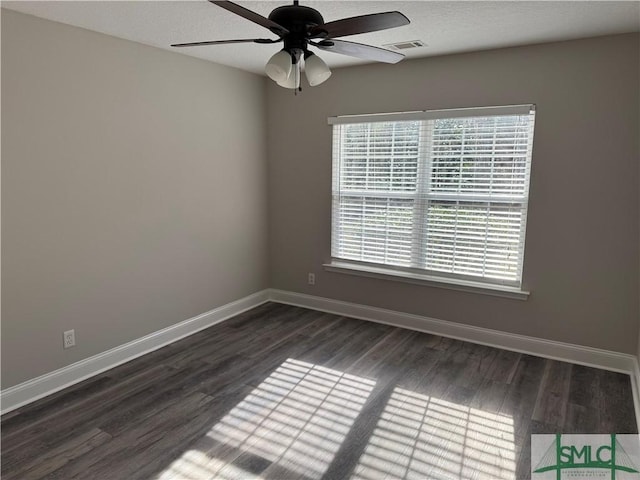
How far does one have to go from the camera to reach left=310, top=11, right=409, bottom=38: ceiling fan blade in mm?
1676

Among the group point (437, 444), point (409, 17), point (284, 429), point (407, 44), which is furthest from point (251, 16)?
point (437, 444)

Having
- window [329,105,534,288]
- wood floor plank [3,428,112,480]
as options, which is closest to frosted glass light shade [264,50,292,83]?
window [329,105,534,288]

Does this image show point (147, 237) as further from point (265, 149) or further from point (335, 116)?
point (335, 116)

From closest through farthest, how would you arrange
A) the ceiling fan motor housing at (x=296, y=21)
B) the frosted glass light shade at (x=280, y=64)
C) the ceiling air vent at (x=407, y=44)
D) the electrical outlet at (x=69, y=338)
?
the ceiling fan motor housing at (x=296, y=21) → the frosted glass light shade at (x=280, y=64) → the electrical outlet at (x=69, y=338) → the ceiling air vent at (x=407, y=44)

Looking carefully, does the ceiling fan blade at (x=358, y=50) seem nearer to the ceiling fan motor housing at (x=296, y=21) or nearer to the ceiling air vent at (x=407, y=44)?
the ceiling fan motor housing at (x=296, y=21)

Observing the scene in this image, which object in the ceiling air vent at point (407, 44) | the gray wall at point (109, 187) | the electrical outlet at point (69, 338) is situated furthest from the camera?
the ceiling air vent at point (407, 44)

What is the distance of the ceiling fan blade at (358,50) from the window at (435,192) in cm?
152

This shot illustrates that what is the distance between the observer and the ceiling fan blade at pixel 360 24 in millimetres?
1676

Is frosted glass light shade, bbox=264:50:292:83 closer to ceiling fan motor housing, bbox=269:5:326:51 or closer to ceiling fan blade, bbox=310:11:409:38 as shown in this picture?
ceiling fan motor housing, bbox=269:5:326:51

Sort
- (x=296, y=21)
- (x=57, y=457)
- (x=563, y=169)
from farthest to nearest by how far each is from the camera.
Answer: (x=563, y=169) → (x=57, y=457) → (x=296, y=21)

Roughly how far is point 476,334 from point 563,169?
4.92ft

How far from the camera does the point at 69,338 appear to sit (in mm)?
2979

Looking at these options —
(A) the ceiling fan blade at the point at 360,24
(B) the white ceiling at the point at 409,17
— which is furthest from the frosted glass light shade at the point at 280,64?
(B) the white ceiling at the point at 409,17
